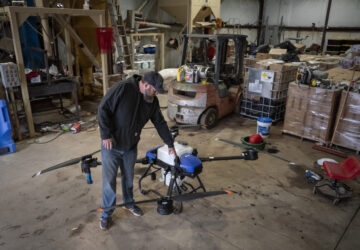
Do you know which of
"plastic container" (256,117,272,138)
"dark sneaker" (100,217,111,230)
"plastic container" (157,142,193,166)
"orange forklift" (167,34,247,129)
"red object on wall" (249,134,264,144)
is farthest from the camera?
"orange forklift" (167,34,247,129)

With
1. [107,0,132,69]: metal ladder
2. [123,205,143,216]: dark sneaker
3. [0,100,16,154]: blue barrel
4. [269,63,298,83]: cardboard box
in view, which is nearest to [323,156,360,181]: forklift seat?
[123,205,143,216]: dark sneaker

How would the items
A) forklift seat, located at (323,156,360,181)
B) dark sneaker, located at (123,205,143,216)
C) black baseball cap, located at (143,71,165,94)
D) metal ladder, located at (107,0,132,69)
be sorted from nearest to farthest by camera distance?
black baseball cap, located at (143,71,165,94)
dark sneaker, located at (123,205,143,216)
forklift seat, located at (323,156,360,181)
metal ladder, located at (107,0,132,69)

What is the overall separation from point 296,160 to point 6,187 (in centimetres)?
515

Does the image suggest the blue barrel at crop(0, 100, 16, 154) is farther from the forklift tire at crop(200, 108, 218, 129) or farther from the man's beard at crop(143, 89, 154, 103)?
the forklift tire at crop(200, 108, 218, 129)

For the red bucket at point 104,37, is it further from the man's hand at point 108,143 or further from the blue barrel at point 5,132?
the man's hand at point 108,143

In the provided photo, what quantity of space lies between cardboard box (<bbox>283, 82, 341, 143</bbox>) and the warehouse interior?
22 mm

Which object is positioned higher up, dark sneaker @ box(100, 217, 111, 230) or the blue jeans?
the blue jeans

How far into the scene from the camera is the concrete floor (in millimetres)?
3344

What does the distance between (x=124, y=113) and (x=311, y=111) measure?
4523 millimetres

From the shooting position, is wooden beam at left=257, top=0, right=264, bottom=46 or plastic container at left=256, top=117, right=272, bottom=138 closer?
plastic container at left=256, top=117, right=272, bottom=138

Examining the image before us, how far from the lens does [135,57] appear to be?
11102mm

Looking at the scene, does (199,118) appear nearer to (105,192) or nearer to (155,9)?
(105,192)

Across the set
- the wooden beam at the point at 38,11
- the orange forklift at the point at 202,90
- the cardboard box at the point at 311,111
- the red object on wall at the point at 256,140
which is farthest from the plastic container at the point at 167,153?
the wooden beam at the point at 38,11

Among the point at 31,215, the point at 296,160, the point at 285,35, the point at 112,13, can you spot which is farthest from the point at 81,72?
the point at 285,35
